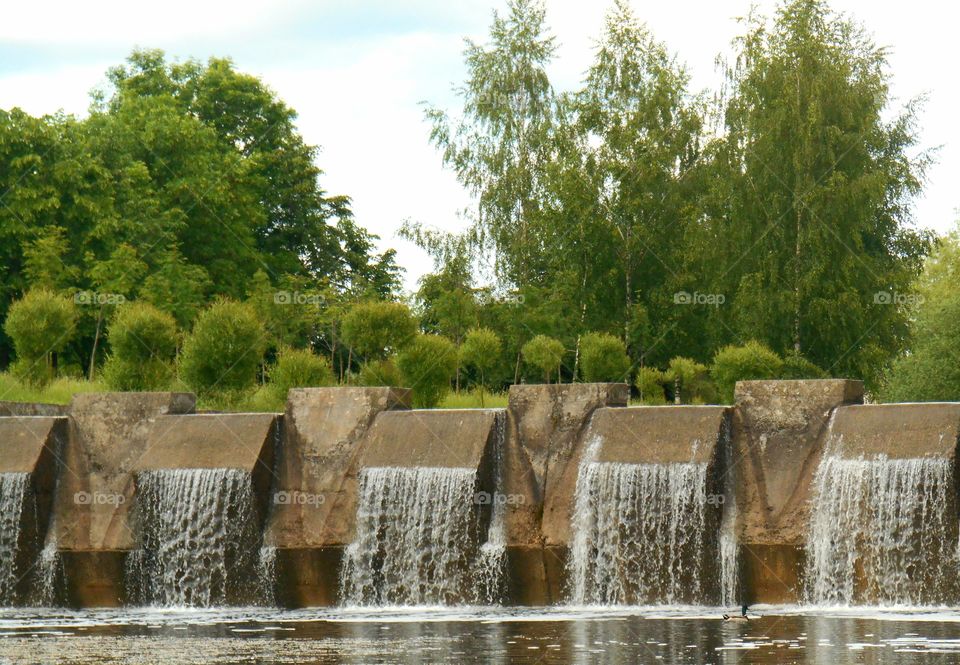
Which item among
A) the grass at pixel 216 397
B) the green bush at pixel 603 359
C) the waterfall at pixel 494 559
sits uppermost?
the green bush at pixel 603 359

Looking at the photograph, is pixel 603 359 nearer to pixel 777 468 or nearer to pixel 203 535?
pixel 777 468

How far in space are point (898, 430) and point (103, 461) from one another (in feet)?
42.4

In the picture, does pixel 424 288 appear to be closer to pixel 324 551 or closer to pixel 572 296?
pixel 572 296

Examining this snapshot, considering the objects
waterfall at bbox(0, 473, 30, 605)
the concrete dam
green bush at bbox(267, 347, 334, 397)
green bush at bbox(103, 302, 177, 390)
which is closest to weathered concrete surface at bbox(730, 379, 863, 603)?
the concrete dam

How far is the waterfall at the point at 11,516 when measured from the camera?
27.1 m

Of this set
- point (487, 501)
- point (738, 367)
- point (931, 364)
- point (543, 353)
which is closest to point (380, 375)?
point (543, 353)

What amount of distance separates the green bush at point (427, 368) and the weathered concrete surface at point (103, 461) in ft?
16.8

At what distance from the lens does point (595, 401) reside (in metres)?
25.8

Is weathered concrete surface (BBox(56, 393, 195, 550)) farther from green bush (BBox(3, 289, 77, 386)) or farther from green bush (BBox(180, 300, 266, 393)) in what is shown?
green bush (BBox(3, 289, 77, 386))

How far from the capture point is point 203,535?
2642 centimetres

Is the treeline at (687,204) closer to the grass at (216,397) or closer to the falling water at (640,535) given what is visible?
the grass at (216,397)

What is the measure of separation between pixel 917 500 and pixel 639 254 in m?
25.4

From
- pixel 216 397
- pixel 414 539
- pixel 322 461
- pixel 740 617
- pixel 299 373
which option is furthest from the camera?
pixel 216 397

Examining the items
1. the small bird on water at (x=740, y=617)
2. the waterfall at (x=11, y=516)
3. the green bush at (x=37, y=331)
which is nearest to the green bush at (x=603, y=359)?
the green bush at (x=37, y=331)
